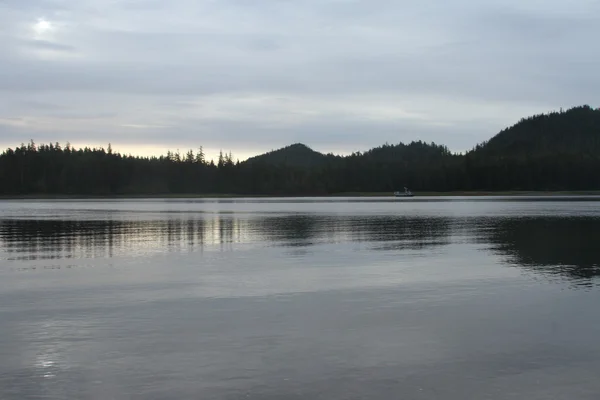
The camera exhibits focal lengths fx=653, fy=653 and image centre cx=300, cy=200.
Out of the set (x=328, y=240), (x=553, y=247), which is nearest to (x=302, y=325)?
(x=553, y=247)

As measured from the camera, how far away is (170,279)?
922 inches

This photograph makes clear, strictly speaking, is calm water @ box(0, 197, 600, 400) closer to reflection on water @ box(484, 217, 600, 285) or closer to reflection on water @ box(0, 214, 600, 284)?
reflection on water @ box(484, 217, 600, 285)

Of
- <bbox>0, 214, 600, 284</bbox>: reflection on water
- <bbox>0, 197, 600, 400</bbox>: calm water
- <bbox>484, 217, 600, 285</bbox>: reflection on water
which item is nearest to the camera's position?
<bbox>0, 197, 600, 400</bbox>: calm water

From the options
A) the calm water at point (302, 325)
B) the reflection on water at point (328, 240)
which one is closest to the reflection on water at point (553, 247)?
the reflection on water at point (328, 240)

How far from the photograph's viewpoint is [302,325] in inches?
611

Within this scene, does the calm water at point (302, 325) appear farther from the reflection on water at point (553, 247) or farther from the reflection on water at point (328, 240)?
the reflection on water at point (328, 240)

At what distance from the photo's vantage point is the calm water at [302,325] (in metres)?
11.1

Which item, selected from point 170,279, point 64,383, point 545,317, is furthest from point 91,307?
point 545,317

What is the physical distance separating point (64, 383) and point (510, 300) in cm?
1245

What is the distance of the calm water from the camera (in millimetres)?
11148

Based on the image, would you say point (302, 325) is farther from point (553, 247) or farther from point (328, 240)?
point (328, 240)

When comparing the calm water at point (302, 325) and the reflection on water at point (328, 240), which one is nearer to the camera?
the calm water at point (302, 325)

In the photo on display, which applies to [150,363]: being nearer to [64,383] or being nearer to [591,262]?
[64,383]

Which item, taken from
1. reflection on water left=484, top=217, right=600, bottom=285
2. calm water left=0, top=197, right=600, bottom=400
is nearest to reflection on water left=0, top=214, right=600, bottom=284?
reflection on water left=484, top=217, right=600, bottom=285
